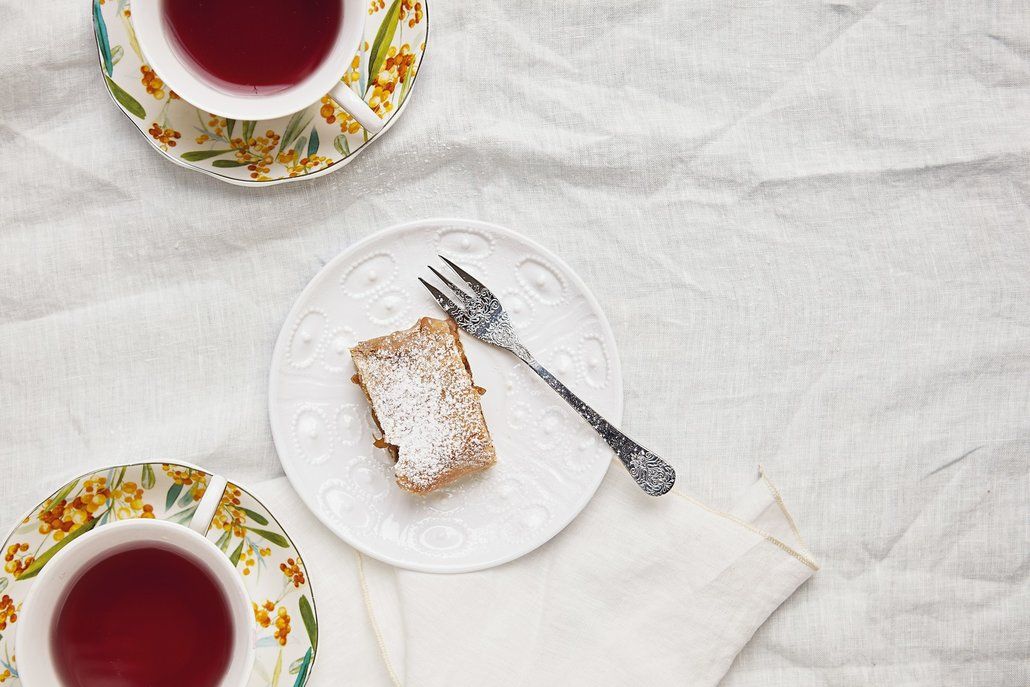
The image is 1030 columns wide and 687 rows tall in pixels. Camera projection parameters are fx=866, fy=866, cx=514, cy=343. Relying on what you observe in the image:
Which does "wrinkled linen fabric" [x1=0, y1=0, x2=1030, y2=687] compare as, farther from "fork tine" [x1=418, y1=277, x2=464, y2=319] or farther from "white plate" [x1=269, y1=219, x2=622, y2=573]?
"fork tine" [x1=418, y1=277, x2=464, y2=319]

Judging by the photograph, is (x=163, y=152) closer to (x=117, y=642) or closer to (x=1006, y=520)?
(x=117, y=642)

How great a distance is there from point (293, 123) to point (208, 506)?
30.9 inches

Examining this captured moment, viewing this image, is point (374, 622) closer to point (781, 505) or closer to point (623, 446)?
point (623, 446)

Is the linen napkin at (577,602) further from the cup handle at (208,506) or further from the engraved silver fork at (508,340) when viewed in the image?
the cup handle at (208,506)

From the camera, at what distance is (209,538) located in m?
1.69

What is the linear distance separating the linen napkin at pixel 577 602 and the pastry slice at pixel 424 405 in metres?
0.24

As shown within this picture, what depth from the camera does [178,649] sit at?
1635 millimetres

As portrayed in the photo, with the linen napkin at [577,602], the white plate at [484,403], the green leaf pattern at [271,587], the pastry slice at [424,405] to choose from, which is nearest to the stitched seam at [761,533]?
the linen napkin at [577,602]

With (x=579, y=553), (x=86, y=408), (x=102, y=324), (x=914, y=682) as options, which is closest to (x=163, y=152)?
(x=102, y=324)

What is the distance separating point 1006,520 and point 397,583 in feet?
4.47

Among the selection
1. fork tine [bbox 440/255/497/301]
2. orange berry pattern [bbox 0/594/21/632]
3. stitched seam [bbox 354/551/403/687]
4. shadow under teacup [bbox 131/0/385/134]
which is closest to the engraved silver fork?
fork tine [bbox 440/255/497/301]

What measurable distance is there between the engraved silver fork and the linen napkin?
60mm

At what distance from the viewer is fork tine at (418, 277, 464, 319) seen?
1.78 meters

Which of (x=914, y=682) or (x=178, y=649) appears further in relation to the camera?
(x=914, y=682)
